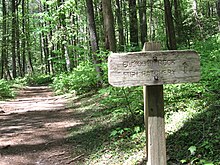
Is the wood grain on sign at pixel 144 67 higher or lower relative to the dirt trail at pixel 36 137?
higher

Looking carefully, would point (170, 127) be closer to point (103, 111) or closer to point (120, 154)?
point (120, 154)

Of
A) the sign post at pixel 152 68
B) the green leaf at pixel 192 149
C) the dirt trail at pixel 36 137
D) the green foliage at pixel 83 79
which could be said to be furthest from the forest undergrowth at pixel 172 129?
the green foliage at pixel 83 79

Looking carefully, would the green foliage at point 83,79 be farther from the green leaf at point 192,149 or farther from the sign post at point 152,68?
the sign post at point 152,68

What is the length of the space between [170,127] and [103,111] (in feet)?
12.9

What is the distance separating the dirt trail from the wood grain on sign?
2950mm

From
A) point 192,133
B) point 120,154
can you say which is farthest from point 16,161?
point 192,133

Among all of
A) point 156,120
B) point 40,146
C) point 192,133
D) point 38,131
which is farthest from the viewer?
point 38,131

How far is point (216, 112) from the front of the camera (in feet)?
16.1

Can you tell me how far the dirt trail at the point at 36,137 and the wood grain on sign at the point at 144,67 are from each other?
2.95m

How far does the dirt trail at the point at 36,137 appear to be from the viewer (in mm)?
5832

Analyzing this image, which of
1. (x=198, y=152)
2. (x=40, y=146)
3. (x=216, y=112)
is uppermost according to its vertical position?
(x=216, y=112)

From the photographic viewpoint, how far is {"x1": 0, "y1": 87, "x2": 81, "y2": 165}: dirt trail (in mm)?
5832

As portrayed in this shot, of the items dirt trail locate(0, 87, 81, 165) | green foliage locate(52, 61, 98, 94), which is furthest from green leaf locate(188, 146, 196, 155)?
green foliage locate(52, 61, 98, 94)

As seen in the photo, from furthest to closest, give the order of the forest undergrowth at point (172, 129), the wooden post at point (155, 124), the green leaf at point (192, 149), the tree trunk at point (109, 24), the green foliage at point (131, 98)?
the tree trunk at point (109, 24) < the green foliage at point (131, 98) < the forest undergrowth at point (172, 129) < the green leaf at point (192, 149) < the wooden post at point (155, 124)
